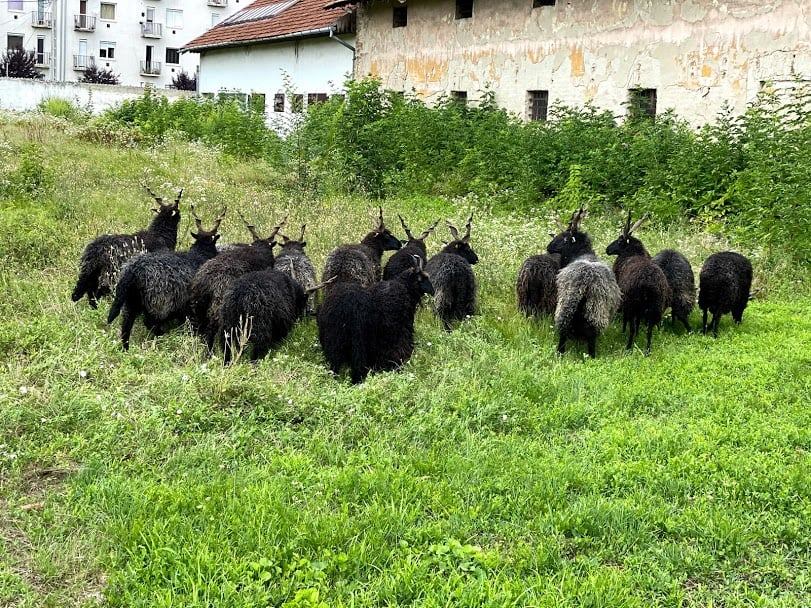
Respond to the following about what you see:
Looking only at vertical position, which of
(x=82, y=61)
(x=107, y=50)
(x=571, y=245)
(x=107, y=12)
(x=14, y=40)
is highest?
(x=107, y=12)

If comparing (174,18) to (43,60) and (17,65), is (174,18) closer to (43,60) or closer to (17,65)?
(43,60)

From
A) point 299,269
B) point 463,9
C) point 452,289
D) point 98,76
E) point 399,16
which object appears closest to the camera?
point 452,289

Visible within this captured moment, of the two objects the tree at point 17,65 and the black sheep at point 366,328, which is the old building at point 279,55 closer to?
the black sheep at point 366,328

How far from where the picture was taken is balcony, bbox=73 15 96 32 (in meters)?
48.7

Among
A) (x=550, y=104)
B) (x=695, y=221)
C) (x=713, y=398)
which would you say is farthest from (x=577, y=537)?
(x=550, y=104)

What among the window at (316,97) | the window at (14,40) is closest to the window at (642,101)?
the window at (316,97)

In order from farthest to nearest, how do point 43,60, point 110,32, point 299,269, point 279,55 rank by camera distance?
point 110,32
point 43,60
point 279,55
point 299,269

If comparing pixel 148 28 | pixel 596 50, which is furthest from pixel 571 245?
pixel 148 28

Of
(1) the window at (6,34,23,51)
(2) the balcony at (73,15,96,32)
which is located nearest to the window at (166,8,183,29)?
(2) the balcony at (73,15,96,32)

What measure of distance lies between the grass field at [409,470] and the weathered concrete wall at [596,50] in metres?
8.03

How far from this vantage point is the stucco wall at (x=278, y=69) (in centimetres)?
2450

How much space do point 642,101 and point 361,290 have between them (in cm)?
1158

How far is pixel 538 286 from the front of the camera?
28.1 feet

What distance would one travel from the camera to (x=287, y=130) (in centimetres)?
2033
